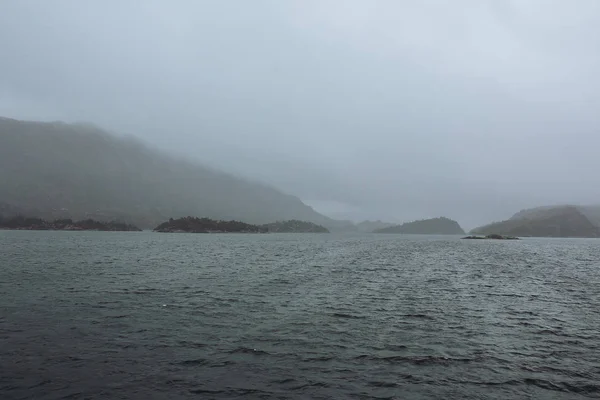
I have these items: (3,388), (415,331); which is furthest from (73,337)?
(415,331)

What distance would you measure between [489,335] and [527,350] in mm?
3997

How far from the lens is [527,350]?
2878cm

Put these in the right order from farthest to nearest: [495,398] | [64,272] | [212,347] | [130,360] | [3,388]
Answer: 1. [64,272]
2. [212,347]
3. [130,360]
4. [495,398]
5. [3,388]

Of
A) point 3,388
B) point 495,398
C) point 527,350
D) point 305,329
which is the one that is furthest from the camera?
point 305,329

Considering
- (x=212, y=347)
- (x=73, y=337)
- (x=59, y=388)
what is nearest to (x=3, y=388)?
(x=59, y=388)

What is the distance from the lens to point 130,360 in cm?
2369

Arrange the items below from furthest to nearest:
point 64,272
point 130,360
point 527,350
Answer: point 64,272 → point 527,350 → point 130,360

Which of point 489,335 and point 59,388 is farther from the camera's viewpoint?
point 489,335

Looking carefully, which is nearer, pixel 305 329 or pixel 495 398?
pixel 495 398

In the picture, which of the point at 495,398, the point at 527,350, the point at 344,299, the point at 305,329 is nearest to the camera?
the point at 495,398

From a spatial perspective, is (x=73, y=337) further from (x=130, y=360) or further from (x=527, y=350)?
(x=527, y=350)

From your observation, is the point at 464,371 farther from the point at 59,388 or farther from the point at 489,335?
the point at 59,388

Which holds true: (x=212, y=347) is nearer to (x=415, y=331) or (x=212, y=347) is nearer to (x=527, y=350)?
(x=415, y=331)

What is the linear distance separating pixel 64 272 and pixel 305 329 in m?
49.3
